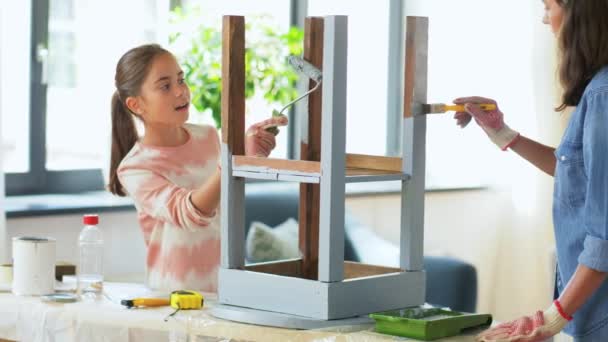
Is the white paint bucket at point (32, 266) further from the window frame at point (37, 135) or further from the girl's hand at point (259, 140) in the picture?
the window frame at point (37, 135)

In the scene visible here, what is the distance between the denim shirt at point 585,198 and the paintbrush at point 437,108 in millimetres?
261

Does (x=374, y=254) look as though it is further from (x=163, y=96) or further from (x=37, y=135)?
(x=163, y=96)

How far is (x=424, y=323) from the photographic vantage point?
183 cm

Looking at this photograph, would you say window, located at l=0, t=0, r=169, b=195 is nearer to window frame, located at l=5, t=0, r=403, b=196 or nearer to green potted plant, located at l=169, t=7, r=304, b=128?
window frame, located at l=5, t=0, r=403, b=196

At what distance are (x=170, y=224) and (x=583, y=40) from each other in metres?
1.01

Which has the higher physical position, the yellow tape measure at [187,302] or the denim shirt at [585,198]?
the denim shirt at [585,198]

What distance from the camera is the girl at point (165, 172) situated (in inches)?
93.0

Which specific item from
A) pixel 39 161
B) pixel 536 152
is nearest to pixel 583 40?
pixel 536 152

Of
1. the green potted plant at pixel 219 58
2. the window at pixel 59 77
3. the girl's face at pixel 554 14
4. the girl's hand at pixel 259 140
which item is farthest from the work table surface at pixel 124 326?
the green potted plant at pixel 219 58

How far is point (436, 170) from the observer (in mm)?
4758

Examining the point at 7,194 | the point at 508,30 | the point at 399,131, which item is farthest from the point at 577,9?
the point at 399,131

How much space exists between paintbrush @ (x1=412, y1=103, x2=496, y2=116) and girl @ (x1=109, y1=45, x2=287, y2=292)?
495 millimetres

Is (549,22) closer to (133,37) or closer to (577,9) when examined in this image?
(577,9)

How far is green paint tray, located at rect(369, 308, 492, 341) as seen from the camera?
184 cm
